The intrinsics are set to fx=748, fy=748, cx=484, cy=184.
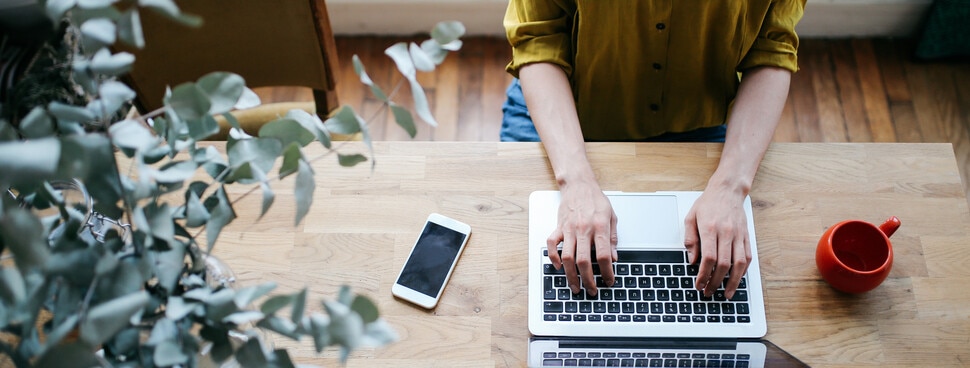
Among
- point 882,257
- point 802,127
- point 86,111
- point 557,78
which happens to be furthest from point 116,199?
point 802,127

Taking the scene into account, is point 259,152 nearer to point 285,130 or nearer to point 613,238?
point 285,130

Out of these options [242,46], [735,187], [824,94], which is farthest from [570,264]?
[824,94]

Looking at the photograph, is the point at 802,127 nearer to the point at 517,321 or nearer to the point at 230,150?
the point at 517,321

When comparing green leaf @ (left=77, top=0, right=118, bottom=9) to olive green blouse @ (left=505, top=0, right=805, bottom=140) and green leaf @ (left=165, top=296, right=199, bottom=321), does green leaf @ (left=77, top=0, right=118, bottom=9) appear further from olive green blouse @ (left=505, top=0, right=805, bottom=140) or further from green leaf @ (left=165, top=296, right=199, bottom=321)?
olive green blouse @ (left=505, top=0, right=805, bottom=140)

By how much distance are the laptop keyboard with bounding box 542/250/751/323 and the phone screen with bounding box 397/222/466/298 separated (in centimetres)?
14

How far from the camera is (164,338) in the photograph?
0.56 meters

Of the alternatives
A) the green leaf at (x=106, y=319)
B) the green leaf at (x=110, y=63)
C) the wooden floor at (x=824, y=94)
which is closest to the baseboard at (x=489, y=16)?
the wooden floor at (x=824, y=94)

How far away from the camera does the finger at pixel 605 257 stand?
101 centimetres

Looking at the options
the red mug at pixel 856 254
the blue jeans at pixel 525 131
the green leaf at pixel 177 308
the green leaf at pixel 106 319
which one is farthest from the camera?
the blue jeans at pixel 525 131

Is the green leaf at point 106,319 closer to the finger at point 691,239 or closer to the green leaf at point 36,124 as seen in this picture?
the green leaf at point 36,124

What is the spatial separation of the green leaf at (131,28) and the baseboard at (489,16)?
1734 mm

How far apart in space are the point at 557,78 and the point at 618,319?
43 centimetres

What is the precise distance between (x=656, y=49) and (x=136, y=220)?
0.91 metres

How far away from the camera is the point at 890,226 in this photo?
39.4 inches
